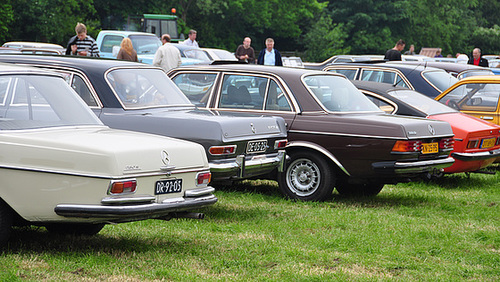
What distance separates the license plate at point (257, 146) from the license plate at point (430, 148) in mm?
2145

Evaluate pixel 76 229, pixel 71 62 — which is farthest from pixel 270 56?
pixel 76 229

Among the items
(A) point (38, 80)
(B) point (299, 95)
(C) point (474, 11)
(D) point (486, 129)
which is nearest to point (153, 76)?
(B) point (299, 95)

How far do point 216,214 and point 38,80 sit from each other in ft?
9.40

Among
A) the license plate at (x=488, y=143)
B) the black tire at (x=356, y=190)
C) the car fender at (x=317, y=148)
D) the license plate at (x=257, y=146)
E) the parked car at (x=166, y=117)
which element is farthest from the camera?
the license plate at (x=488, y=143)

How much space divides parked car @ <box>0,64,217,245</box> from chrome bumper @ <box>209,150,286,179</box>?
147 cm

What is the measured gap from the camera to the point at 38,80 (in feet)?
22.7

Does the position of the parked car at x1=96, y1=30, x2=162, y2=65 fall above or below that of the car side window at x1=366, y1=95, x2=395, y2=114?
below

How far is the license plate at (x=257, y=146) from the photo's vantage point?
28.3ft

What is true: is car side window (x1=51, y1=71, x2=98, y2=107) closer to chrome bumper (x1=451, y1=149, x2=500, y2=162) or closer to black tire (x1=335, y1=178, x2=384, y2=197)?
black tire (x1=335, y1=178, x2=384, y2=197)

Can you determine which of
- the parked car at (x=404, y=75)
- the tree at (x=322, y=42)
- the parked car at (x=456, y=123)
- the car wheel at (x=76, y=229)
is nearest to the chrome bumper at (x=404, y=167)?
the parked car at (x=456, y=123)

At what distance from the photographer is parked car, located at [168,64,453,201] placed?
9.57m

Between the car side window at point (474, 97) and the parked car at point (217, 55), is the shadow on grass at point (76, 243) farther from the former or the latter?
the parked car at point (217, 55)

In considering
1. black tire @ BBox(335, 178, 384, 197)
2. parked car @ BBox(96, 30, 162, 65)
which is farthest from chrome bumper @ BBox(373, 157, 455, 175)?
parked car @ BBox(96, 30, 162, 65)

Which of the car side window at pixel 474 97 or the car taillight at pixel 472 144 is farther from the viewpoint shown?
the car side window at pixel 474 97
